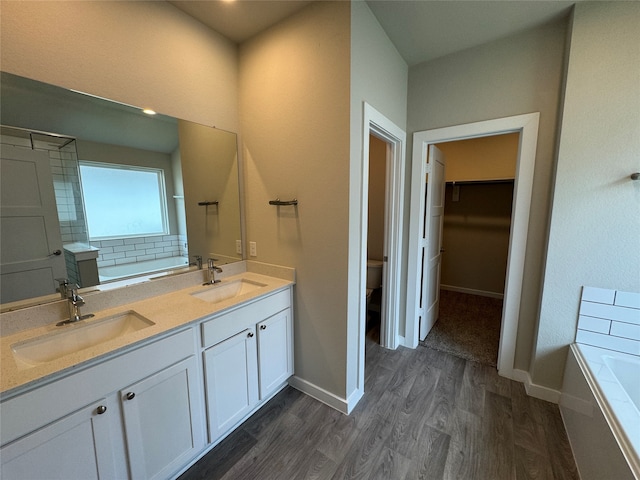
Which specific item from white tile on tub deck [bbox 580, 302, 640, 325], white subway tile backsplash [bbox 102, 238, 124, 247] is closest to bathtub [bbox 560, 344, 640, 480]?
white tile on tub deck [bbox 580, 302, 640, 325]

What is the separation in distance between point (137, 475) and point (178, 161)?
174 centimetres

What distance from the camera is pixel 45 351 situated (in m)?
1.15

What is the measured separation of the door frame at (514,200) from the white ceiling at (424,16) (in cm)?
61

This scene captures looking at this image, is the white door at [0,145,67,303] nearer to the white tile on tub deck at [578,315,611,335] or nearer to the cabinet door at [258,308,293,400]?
the cabinet door at [258,308,293,400]

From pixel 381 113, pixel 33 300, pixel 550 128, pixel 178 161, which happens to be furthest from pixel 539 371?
pixel 33 300

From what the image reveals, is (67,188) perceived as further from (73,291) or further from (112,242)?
(73,291)

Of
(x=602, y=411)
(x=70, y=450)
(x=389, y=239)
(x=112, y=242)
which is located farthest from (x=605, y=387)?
(x=112, y=242)

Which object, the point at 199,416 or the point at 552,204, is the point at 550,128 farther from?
the point at 199,416

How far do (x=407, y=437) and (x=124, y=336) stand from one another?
1719 millimetres

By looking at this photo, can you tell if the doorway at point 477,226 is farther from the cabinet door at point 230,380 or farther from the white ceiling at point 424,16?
the cabinet door at point 230,380

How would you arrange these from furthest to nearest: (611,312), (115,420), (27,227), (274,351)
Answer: (274,351) → (611,312) → (27,227) → (115,420)

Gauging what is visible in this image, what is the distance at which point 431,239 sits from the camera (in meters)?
2.68

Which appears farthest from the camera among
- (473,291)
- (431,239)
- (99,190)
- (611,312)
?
(473,291)

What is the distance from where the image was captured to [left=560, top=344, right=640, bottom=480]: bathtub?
1.07 m
